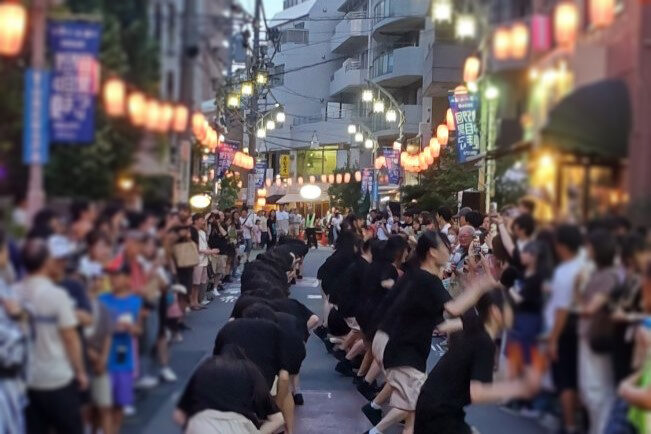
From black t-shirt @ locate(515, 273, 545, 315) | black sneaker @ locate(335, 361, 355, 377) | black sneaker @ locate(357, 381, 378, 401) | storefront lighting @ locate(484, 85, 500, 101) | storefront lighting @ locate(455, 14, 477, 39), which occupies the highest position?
storefront lighting @ locate(455, 14, 477, 39)

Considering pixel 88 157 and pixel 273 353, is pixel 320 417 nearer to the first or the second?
pixel 273 353

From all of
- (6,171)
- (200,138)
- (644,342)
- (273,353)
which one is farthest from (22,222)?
(273,353)

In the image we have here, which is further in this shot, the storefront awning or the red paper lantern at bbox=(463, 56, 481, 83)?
the red paper lantern at bbox=(463, 56, 481, 83)

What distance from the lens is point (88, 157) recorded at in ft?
10.3

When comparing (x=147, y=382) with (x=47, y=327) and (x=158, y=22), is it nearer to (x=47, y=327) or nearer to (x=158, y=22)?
(x=47, y=327)

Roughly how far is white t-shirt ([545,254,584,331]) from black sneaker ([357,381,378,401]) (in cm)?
888

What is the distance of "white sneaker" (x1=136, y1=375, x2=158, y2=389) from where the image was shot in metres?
3.29

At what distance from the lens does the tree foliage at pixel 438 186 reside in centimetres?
1762

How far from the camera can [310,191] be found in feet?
151

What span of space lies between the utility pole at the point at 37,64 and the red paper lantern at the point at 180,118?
481 mm

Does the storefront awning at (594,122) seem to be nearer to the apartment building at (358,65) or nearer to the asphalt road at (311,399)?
the asphalt road at (311,399)

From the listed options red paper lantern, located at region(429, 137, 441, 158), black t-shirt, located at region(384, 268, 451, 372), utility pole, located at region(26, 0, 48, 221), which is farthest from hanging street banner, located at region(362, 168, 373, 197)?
utility pole, located at region(26, 0, 48, 221)

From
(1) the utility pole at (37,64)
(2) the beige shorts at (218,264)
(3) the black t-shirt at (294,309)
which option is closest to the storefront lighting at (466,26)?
(1) the utility pole at (37,64)

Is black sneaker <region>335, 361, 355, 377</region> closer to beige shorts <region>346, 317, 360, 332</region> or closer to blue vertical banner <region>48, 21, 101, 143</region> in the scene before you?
beige shorts <region>346, 317, 360, 332</region>
